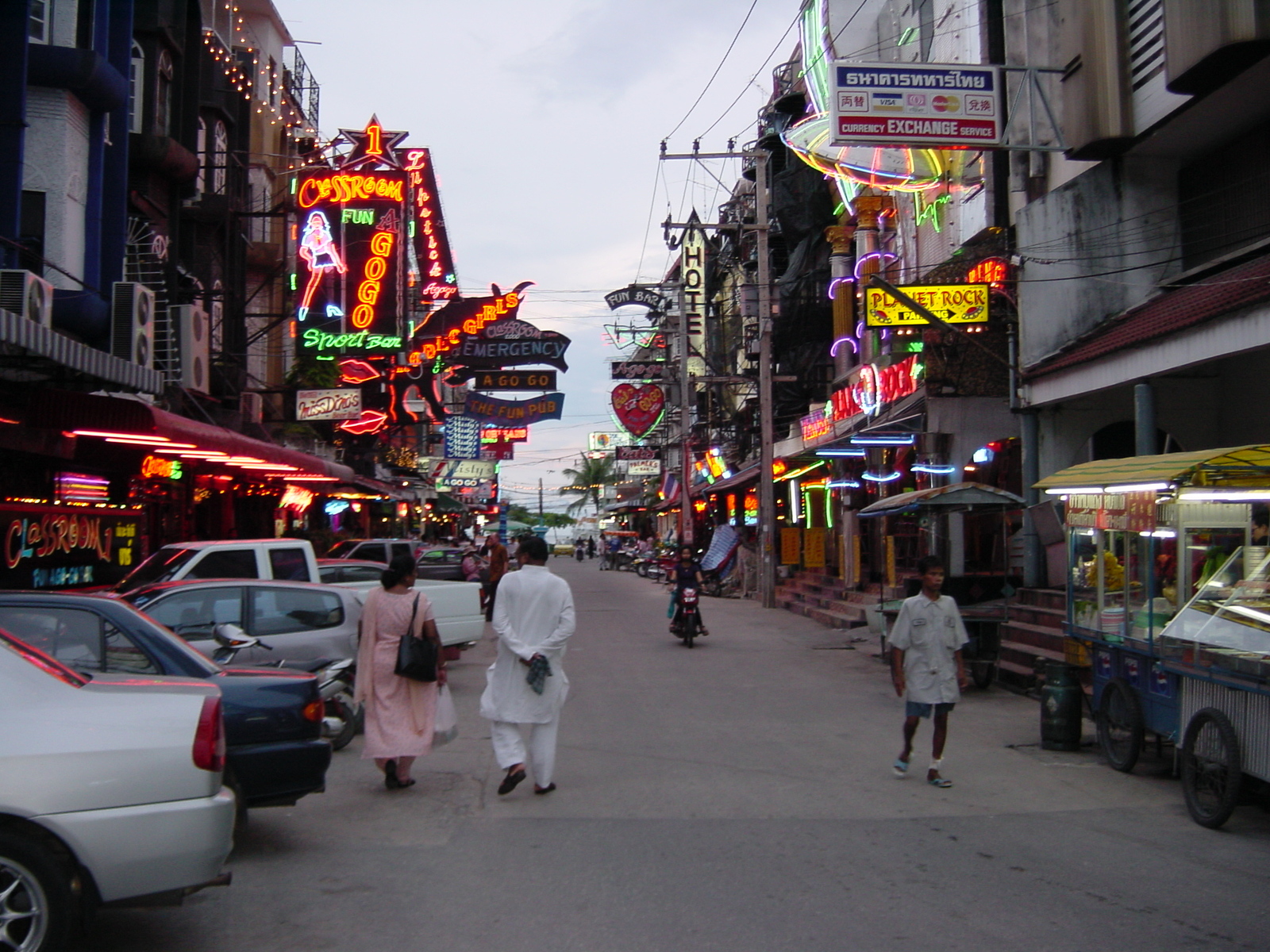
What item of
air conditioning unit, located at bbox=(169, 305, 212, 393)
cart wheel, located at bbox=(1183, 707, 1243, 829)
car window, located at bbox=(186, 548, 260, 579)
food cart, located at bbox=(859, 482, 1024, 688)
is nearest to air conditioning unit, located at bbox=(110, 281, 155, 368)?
air conditioning unit, located at bbox=(169, 305, 212, 393)

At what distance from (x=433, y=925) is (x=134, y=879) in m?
1.50

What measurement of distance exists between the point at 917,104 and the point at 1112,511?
746cm

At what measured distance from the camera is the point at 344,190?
2675cm

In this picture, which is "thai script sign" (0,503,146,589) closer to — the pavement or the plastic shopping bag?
the pavement

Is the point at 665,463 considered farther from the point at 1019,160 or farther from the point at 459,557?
the point at 1019,160

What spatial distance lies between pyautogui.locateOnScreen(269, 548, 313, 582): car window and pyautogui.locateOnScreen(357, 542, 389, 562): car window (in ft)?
30.4

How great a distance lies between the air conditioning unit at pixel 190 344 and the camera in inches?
723

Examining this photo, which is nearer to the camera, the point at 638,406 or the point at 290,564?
the point at 290,564

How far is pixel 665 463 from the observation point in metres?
67.5

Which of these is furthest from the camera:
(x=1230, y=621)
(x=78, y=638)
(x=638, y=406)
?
(x=638, y=406)

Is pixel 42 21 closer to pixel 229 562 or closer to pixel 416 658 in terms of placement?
pixel 229 562

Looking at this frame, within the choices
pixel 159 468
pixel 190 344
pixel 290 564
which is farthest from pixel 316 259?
pixel 290 564

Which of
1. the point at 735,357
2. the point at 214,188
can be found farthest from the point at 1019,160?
the point at 735,357

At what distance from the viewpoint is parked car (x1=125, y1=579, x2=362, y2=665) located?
9961 millimetres
